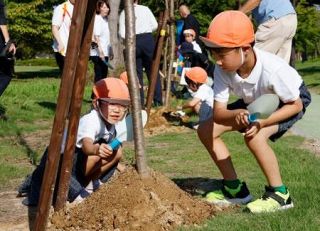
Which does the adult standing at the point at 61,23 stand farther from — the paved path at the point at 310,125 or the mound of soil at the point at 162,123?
the paved path at the point at 310,125

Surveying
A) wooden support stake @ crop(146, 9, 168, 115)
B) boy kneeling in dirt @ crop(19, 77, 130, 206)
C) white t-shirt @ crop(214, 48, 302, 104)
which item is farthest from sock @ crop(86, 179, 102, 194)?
wooden support stake @ crop(146, 9, 168, 115)

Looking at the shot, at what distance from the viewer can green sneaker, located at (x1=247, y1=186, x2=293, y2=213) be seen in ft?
13.2

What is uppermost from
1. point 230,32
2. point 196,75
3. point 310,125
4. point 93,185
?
point 230,32

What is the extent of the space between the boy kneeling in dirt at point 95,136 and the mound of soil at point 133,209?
16.9 inches

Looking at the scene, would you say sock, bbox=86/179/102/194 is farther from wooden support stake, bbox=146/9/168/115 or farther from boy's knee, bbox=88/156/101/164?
wooden support stake, bbox=146/9/168/115

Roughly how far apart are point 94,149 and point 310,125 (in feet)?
18.2

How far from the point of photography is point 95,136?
4434mm

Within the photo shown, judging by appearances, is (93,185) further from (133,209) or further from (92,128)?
(133,209)

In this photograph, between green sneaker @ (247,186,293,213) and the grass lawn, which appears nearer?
the grass lawn

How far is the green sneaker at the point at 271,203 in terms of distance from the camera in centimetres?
402

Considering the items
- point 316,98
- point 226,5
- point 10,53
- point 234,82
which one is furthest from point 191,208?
point 226,5

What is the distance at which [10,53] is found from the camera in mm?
7035

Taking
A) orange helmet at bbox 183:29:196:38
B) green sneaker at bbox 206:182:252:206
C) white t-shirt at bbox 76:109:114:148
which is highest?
white t-shirt at bbox 76:109:114:148

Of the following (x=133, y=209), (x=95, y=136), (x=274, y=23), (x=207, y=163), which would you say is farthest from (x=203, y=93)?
(x=133, y=209)
